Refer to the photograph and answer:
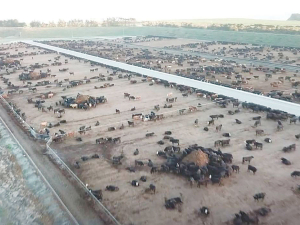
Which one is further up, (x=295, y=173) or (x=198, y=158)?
(x=198, y=158)

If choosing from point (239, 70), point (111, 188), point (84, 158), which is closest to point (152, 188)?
point (111, 188)

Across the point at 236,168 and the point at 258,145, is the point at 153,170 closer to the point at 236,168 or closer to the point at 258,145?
the point at 236,168

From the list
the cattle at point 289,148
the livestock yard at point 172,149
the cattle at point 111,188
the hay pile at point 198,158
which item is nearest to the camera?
the livestock yard at point 172,149

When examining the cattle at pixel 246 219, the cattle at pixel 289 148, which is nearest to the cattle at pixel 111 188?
the cattle at pixel 246 219

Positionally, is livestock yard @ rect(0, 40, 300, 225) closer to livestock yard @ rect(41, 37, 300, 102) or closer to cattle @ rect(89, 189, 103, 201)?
cattle @ rect(89, 189, 103, 201)

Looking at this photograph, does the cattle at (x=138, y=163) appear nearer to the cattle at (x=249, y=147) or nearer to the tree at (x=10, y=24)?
the cattle at (x=249, y=147)

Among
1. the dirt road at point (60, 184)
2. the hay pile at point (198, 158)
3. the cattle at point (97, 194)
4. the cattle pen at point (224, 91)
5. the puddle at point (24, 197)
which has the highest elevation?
the hay pile at point (198, 158)

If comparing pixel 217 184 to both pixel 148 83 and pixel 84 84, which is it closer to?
pixel 148 83

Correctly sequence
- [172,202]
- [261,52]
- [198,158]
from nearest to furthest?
[172,202] → [198,158] → [261,52]

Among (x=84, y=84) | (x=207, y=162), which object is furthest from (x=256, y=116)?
(x=84, y=84)
